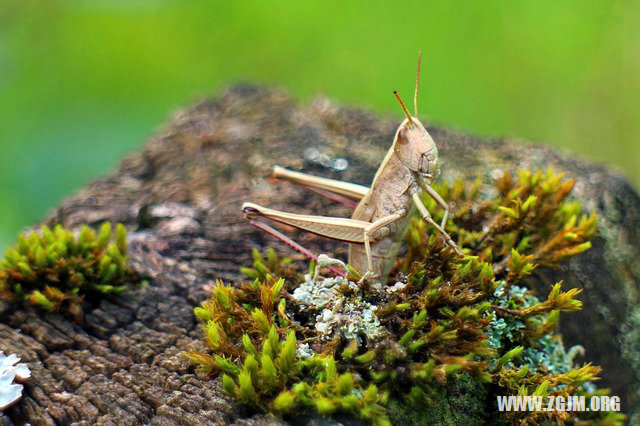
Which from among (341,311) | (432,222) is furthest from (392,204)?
(341,311)

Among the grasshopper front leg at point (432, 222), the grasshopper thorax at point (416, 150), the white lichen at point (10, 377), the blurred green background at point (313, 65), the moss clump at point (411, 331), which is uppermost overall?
the blurred green background at point (313, 65)

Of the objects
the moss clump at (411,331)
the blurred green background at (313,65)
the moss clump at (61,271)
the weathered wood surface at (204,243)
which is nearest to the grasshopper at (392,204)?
the moss clump at (411,331)

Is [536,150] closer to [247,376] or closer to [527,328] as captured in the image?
[527,328]

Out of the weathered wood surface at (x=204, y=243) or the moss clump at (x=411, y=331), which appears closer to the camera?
the moss clump at (x=411, y=331)

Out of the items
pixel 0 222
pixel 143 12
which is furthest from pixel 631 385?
pixel 143 12

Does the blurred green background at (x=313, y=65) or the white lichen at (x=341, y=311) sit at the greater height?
the blurred green background at (x=313, y=65)

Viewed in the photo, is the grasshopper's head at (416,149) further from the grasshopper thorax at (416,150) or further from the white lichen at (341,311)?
the white lichen at (341,311)
